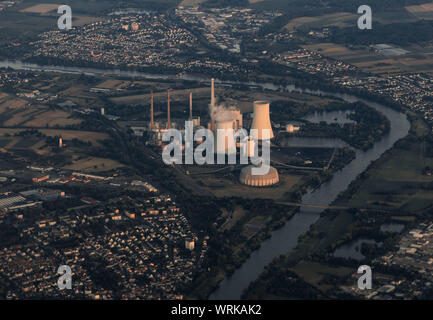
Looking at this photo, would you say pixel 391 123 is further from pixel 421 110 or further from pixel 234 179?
pixel 234 179

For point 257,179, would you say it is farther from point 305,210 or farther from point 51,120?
point 51,120

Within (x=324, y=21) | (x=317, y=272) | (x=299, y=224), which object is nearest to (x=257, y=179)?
(x=299, y=224)

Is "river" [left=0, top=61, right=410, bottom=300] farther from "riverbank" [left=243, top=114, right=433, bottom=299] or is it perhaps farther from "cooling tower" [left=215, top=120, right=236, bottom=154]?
"cooling tower" [left=215, top=120, right=236, bottom=154]

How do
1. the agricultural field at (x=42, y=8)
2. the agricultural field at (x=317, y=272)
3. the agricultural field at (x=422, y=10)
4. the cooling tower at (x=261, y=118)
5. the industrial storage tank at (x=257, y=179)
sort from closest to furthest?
the agricultural field at (x=317, y=272)
the industrial storage tank at (x=257, y=179)
the cooling tower at (x=261, y=118)
the agricultural field at (x=422, y=10)
the agricultural field at (x=42, y=8)

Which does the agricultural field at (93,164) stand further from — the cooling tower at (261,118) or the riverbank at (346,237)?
the riverbank at (346,237)

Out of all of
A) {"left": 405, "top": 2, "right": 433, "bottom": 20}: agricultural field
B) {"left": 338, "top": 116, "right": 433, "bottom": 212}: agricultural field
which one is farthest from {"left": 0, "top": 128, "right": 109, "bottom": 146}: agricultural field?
{"left": 405, "top": 2, "right": 433, "bottom": 20}: agricultural field

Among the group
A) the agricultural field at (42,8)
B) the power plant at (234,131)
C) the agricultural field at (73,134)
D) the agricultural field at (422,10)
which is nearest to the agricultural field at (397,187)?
the power plant at (234,131)

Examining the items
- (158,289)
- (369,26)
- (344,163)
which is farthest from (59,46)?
(158,289)
